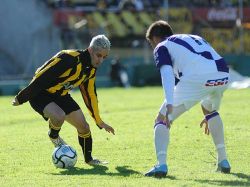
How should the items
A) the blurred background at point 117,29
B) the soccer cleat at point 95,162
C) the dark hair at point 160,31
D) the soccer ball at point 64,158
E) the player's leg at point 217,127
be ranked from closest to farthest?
the dark hair at point 160,31, the player's leg at point 217,127, the soccer ball at point 64,158, the soccer cleat at point 95,162, the blurred background at point 117,29

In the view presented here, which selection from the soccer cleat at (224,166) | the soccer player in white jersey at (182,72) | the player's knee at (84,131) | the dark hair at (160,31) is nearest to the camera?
the soccer player in white jersey at (182,72)

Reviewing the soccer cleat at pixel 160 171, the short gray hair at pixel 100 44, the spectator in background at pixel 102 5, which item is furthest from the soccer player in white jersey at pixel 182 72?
the spectator in background at pixel 102 5

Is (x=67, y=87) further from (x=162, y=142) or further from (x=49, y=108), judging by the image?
(x=162, y=142)

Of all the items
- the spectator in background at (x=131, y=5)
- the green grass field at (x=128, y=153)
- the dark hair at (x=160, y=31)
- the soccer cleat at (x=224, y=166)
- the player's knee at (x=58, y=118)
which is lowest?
the spectator in background at (x=131, y=5)

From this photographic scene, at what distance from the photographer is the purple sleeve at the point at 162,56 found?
8.47 m

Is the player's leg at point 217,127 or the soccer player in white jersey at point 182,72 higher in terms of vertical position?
the soccer player in white jersey at point 182,72

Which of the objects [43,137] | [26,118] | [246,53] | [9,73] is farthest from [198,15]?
[43,137]

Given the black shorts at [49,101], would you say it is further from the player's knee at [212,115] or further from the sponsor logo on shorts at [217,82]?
the sponsor logo on shorts at [217,82]

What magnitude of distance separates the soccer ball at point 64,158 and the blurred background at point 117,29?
22.2 m

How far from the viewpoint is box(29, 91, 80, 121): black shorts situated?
9.75m

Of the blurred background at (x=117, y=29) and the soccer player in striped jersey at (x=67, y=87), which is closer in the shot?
the soccer player in striped jersey at (x=67, y=87)

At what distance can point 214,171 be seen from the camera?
905 centimetres

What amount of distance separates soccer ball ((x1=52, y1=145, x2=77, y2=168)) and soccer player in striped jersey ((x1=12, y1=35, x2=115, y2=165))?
337mm

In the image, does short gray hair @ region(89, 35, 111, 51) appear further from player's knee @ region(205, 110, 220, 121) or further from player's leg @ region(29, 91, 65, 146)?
player's knee @ region(205, 110, 220, 121)
